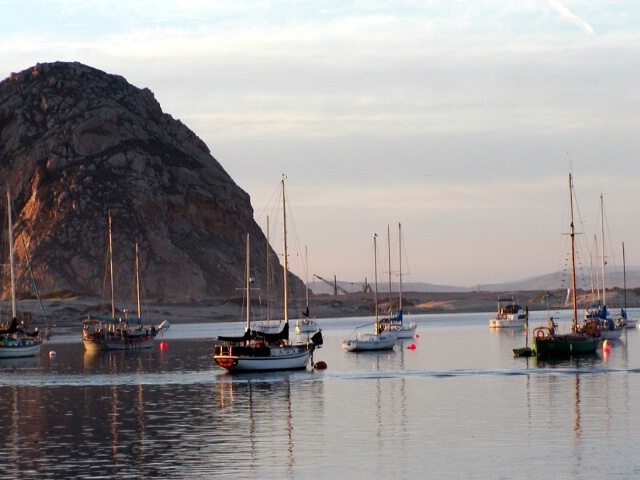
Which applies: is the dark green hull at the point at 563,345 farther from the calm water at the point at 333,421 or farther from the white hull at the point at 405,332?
the white hull at the point at 405,332

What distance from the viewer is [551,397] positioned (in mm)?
53719

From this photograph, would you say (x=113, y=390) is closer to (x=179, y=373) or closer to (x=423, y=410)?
(x=179, y=373)

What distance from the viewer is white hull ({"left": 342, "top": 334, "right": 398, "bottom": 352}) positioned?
307 ft

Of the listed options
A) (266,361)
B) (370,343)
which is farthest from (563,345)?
(266,361)

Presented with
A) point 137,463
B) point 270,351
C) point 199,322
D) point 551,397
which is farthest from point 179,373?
point 199,322

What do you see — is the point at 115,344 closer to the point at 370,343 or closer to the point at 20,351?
the point at 20,351

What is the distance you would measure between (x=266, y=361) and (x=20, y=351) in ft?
111

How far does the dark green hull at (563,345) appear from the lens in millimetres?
78000

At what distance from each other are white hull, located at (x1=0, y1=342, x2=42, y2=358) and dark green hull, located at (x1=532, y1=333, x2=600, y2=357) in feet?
132

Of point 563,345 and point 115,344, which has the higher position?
point 563,345

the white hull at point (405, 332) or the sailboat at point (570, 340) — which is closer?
the sailboat at point (570, 340)

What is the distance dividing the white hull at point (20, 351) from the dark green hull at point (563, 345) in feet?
132

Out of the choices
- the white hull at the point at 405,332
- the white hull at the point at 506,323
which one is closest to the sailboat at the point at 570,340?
the white hull at the point at 405,332

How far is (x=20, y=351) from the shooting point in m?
97.1
